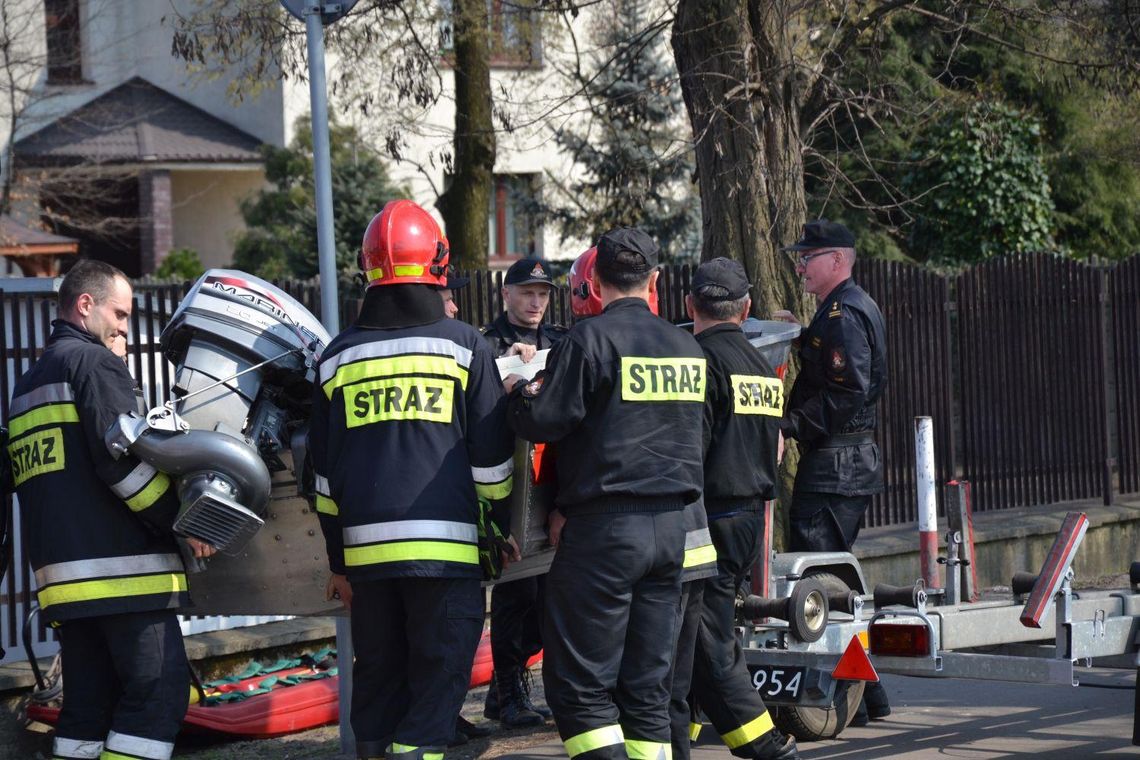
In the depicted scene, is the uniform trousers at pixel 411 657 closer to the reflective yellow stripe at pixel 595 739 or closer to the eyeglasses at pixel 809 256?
the reflective yellow stripe at pixel 595 739

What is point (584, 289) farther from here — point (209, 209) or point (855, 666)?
point (209, 209)

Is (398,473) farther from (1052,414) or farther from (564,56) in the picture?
(564,56)

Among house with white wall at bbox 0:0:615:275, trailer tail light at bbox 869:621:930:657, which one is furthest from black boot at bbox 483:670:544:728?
house with white wall at bbox 0:0:615:275

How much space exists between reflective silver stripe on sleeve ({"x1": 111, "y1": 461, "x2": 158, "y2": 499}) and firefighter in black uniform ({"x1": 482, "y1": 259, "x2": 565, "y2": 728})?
1.93 meters

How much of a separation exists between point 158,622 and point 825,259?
10.8ft

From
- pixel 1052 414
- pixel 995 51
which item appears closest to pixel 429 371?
pixel 1052 414

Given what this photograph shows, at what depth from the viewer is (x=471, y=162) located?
47.1 ft

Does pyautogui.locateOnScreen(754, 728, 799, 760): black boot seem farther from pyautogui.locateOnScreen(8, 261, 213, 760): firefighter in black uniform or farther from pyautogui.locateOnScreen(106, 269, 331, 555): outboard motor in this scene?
pyautogui.locateOnScreen(8, 261, 213, 760): firefighter in black uniform

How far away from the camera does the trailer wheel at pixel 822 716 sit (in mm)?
6219

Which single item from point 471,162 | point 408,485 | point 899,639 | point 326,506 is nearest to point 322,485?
point 326,506

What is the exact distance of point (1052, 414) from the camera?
450 inches

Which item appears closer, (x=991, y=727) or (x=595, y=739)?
(x=595, y=739)

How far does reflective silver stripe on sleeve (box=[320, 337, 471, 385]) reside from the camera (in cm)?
461

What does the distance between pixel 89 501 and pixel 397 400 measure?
3.97 feet
